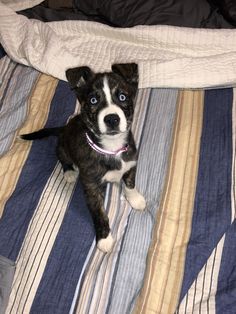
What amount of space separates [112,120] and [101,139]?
0.22 meters

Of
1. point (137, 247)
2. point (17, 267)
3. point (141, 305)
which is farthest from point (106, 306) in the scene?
point (17, 267)

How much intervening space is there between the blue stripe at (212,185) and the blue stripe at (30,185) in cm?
73

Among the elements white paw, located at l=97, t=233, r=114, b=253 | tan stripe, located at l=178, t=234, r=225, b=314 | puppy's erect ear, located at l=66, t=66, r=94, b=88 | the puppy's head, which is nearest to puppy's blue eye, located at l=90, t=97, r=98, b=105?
the puppy's head

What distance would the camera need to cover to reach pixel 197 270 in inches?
63.4

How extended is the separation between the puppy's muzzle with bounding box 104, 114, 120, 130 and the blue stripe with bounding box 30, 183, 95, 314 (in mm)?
509

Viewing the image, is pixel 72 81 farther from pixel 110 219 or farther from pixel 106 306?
pixel 106 306

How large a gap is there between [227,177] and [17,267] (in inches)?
40.1

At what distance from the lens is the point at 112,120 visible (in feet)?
4.96

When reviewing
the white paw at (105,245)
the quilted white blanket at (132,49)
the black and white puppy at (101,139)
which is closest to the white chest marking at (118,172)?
the black and white puppy at (101,139)

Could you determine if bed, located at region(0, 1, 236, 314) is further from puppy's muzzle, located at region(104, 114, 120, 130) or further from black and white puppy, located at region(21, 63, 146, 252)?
puppy's muzzle, located at region(104, 114, 120, 130)

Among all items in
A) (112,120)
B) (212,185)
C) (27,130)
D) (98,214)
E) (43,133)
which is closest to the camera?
(112,120)

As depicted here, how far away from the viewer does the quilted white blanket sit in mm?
2354

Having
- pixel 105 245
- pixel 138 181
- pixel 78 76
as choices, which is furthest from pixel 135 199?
pixel 78 76

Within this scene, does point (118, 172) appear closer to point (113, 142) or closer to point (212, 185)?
point (113, 142)
